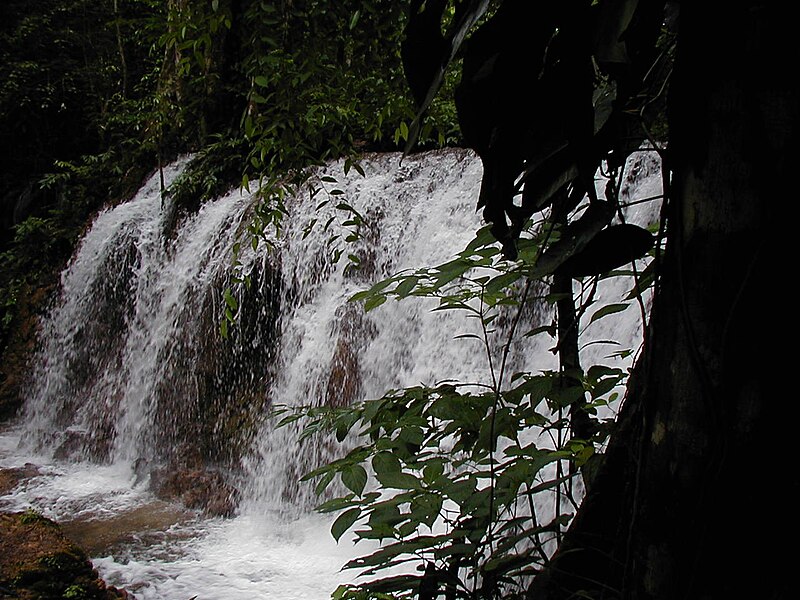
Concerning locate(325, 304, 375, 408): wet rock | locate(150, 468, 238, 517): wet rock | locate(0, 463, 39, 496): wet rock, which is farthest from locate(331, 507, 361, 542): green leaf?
locate(0, 463, 39, 496): wet rock

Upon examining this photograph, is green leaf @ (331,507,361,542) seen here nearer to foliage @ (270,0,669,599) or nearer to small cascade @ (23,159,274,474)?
foliage @ (270,0,669,599)

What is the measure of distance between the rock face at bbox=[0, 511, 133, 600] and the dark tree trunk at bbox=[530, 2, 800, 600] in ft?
8.52

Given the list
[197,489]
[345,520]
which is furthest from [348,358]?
[345,520]

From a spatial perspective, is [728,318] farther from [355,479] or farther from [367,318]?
[367,318]

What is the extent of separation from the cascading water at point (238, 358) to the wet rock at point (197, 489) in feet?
0.29

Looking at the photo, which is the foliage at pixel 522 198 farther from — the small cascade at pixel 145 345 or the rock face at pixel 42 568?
the small cascade at pixel 145 345

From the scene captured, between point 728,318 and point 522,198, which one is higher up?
point 522,198

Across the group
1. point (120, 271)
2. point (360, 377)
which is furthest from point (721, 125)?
point (120, 271)

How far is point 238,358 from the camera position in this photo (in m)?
5.96

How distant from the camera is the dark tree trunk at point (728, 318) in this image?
24.5 inches

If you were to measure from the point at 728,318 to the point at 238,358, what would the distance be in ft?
18.3

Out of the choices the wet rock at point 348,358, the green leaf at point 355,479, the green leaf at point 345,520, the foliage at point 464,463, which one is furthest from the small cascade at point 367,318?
the green leaf at point 345,520

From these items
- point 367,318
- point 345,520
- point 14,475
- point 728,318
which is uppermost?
point 367,318

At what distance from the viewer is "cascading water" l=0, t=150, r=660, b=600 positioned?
13.7 feet
